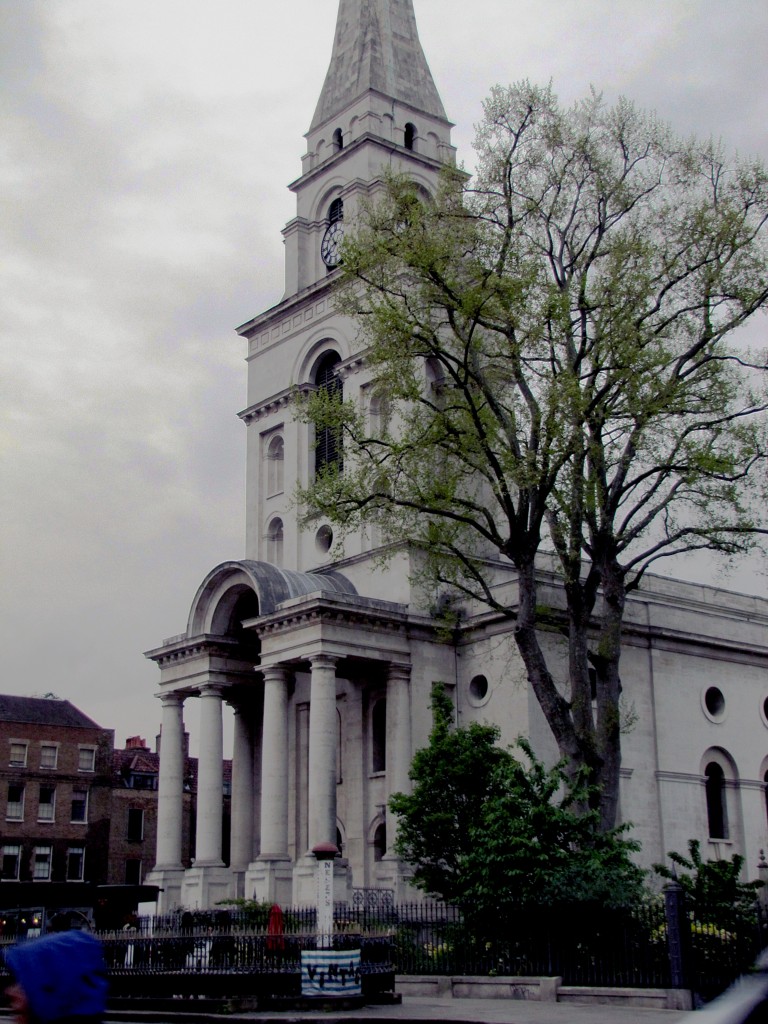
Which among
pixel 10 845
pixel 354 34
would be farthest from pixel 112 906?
pixel 354 34

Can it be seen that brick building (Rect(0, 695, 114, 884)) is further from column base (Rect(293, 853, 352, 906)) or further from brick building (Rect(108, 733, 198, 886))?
column base (Rect(293, 853, 352, 906))

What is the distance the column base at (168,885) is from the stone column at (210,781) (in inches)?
45.5

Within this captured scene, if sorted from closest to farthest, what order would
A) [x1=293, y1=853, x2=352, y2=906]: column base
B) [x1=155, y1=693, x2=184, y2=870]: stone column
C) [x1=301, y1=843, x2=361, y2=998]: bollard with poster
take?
1. [x1=301, y1=843, x2=361, y2=998]: bollard with poster
2. [x1=293, y1=853, x2=352, y2=906]: column base
3. [x1=155, y1=693, x2=184, y2=870]: stone column

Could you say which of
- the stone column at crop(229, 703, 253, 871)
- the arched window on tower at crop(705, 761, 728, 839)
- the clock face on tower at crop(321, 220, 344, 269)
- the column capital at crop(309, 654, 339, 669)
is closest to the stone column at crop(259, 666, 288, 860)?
the column capital at crop(309, 654, 339, 669)

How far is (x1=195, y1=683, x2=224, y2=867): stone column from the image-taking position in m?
40.0

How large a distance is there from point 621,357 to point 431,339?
14.4ft

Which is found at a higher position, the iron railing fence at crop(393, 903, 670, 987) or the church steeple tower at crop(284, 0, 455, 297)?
the church steeple tower at crop(284, 0, 455, 297)

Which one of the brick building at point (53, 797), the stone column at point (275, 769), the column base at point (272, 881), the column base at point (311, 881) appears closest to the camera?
the column base at point (311, 881)

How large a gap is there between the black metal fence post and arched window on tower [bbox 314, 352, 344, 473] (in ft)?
84.8

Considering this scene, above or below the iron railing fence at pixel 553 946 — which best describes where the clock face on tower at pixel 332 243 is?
above

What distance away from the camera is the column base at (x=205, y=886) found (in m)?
38.8

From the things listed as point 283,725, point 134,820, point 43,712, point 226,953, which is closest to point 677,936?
point 226,953

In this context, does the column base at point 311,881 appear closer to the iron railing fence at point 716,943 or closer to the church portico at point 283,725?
the church portico at point 283,725

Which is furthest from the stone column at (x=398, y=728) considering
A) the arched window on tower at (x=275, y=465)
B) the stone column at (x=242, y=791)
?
the arched window on tower at (x=275, y=465)
